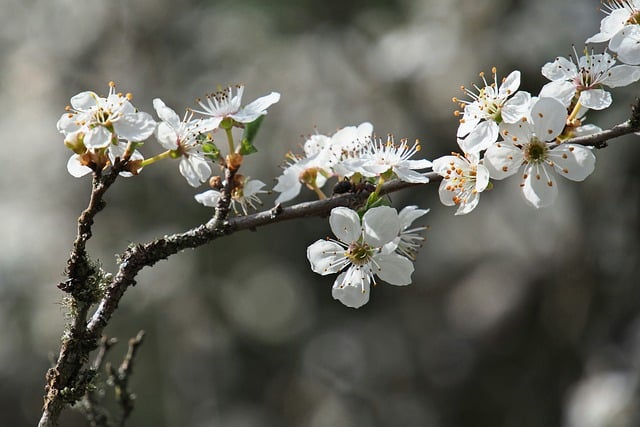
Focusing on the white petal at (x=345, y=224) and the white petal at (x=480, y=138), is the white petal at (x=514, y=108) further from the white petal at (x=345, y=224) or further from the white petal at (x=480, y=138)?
the white petal at (x=345, y=224)

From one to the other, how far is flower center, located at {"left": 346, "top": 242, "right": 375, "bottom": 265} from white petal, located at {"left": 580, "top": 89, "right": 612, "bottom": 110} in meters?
0.39

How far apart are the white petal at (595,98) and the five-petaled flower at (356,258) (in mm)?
338

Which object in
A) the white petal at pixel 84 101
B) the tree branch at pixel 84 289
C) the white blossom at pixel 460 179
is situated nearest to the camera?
the tree branch at pixel 84 289

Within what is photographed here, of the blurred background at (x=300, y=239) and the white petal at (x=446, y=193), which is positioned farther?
the blurred background at (x=300, y=239)

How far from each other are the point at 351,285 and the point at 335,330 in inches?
148

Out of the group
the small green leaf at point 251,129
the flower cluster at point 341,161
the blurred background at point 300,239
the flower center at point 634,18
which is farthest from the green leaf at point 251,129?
the blurred background at point 300,239

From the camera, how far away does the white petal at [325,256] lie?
1146mm

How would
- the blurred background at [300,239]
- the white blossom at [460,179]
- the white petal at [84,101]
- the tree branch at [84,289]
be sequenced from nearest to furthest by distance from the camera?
the tree branch at [84,289] → the white petal at [84,101] → the white blossom at [460,179] → the blurred background at [300,239]

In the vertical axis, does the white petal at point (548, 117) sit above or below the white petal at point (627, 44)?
below

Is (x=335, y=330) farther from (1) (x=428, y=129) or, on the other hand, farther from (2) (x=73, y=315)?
(2) (x=73, y=315)

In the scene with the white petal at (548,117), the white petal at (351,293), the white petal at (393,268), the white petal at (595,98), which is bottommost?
the white petal at (351,293)

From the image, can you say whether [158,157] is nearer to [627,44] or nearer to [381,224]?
[381,224]

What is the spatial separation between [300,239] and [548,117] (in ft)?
12.2

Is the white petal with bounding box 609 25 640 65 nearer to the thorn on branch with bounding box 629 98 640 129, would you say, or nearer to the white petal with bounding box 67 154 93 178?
the thorn on branch with bounding box 629 98 640 129
